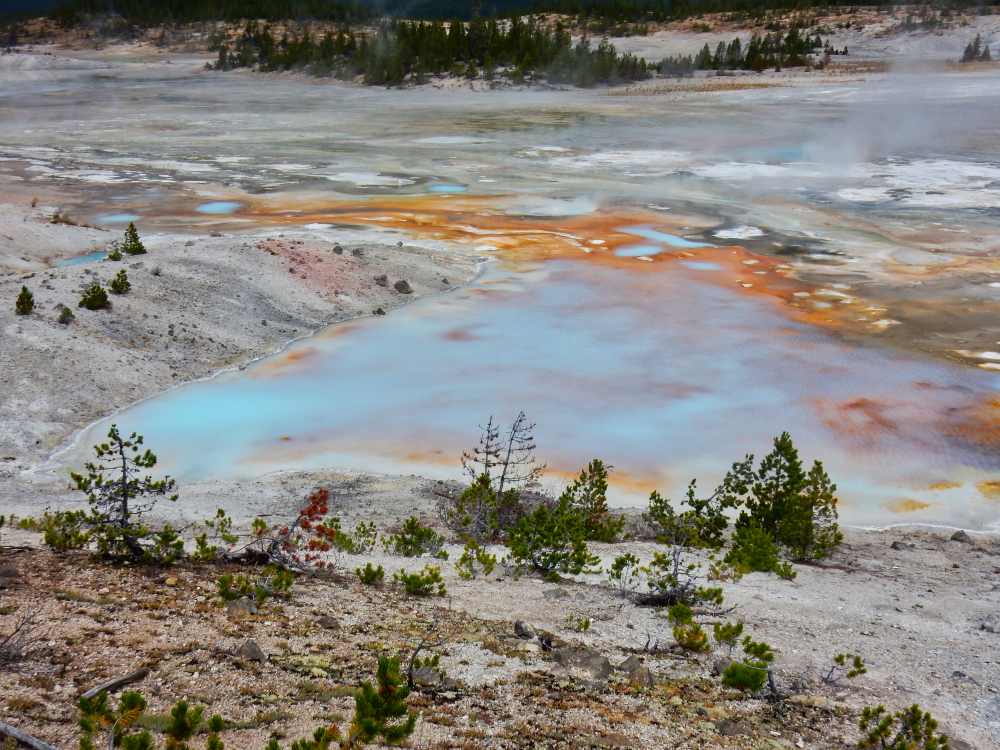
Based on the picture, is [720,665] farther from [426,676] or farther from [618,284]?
[618,284]

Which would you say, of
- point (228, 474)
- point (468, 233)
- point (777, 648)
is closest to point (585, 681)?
point (777, 648)

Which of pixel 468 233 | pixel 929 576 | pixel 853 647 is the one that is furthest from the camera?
pixel 468 233

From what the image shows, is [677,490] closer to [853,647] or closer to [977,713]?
[853,647]

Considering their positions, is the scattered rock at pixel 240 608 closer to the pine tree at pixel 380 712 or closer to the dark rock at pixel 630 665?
the pine tree at pixel 380 712

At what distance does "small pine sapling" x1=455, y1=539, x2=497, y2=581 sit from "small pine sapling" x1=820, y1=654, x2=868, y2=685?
2.00m

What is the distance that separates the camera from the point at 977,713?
12.5 ft

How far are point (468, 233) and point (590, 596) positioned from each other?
39.1 ft

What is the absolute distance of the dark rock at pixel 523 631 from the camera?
416cm

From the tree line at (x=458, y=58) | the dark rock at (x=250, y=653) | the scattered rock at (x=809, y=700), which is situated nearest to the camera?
the dark rock at (x=250, y=653)

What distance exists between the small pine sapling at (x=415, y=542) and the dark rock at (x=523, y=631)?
148 cm

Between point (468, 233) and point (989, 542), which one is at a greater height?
point (468, 233)

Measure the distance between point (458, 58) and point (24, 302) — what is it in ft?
140

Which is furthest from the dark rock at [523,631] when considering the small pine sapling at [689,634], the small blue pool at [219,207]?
the small blue pool at [219,207]

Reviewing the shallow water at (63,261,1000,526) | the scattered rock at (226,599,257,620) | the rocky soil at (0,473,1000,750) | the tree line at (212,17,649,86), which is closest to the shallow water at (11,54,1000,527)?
the shallow water at (63,261,1000,526)
